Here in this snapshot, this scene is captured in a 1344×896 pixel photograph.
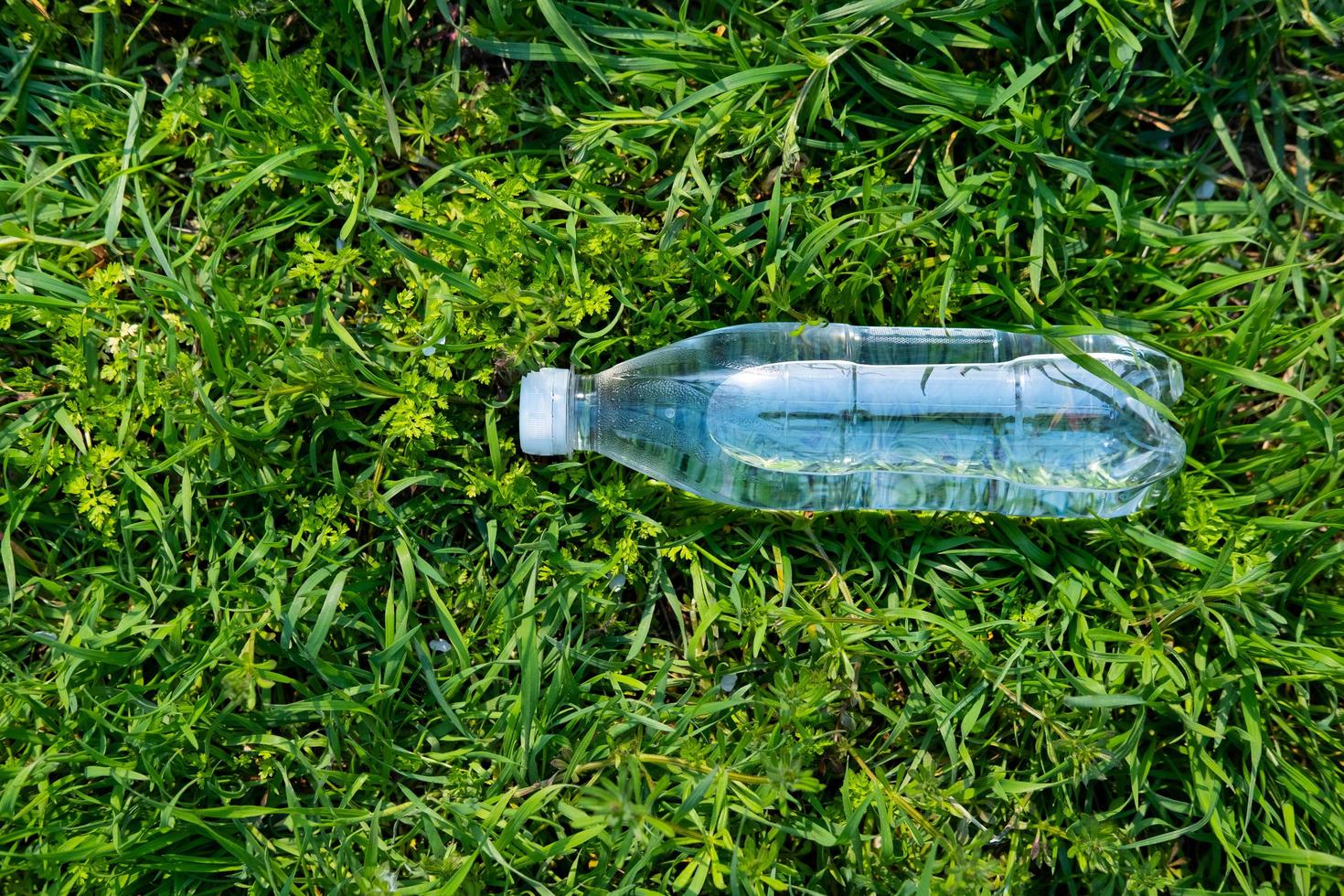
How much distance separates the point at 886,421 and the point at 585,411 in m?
0.74

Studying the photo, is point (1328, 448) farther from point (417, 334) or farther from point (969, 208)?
point (417, 334)

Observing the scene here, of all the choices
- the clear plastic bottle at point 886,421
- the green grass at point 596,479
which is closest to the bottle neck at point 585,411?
the clear plastic bottle at point 886,421

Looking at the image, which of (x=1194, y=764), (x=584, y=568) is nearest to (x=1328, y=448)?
(x=1194, y=764)

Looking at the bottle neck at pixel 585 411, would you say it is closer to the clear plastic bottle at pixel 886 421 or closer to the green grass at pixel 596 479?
the clear plastic bottle at pixel 886 421

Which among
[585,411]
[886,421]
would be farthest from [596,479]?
[886,421]

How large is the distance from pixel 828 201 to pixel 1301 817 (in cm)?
193

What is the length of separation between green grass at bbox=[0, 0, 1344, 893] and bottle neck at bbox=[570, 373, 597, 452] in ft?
0.36

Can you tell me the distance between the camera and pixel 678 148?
7.22 feet

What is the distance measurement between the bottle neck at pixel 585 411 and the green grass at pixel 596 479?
109mm

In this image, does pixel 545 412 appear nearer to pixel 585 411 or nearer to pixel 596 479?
pixel 585 411

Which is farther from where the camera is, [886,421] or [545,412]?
[886,421]

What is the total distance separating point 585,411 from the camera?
211 cm

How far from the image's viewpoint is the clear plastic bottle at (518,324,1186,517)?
2.11 metres

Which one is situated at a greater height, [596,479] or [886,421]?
[886,421]
